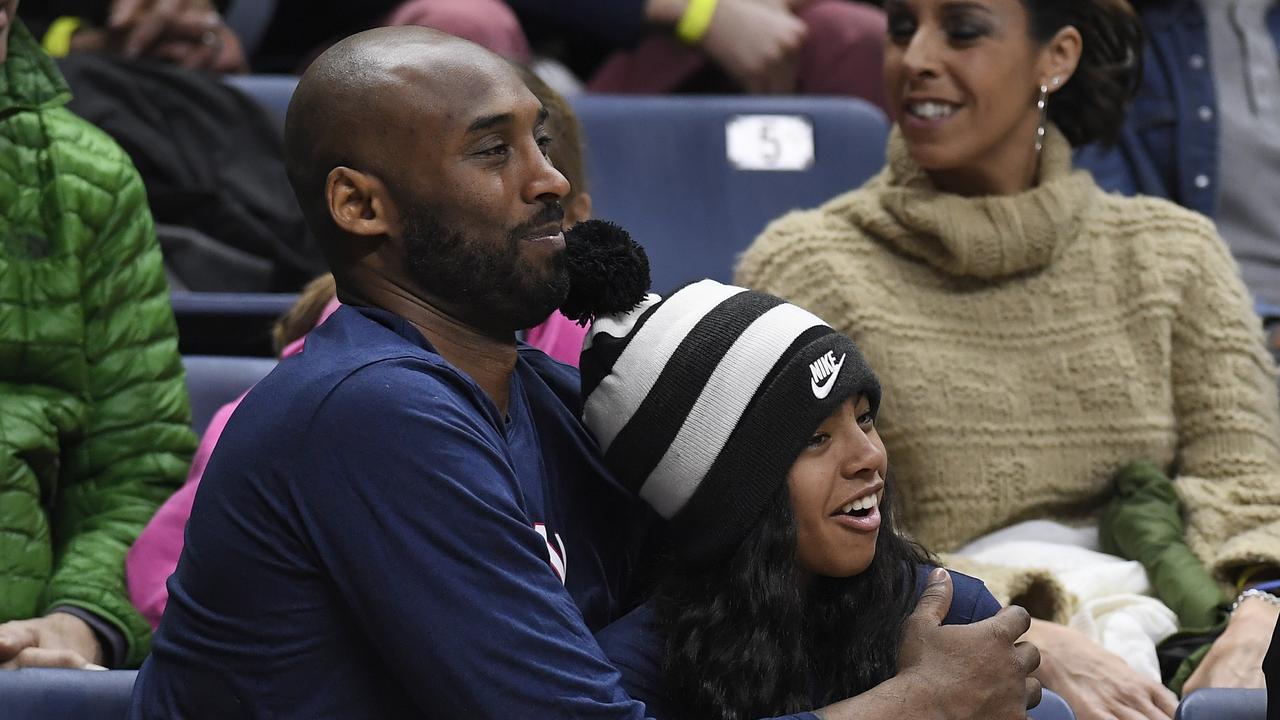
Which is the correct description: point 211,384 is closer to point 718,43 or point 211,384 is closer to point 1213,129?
point 718,43

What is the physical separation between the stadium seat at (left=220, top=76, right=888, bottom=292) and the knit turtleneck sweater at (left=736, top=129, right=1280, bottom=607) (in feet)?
2.35

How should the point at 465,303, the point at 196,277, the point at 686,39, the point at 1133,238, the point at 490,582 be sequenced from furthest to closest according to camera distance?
1. the point at 686,39
2. the point at 196,277
3. the point at 1133,238
4. the point at 465,303
5. the point at 490,582

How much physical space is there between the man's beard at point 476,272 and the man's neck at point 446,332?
0.01 metres

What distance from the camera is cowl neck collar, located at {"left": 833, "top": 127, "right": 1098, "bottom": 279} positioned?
248 cm

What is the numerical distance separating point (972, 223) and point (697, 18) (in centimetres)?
108

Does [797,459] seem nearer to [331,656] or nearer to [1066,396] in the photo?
[331,656]

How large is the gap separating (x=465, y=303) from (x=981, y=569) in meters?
0.95

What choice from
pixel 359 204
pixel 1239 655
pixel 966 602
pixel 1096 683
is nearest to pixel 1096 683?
pixel 1096 683

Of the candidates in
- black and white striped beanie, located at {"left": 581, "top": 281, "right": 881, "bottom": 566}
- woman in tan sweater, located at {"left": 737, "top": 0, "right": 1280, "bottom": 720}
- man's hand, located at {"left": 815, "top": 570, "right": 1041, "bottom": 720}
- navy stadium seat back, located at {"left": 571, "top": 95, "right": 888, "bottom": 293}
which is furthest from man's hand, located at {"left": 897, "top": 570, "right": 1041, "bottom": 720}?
navy stadium seat back, located at {"left": 571, "top": 95, "right": 888, "bottom": 293}

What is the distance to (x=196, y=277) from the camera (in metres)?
2.79

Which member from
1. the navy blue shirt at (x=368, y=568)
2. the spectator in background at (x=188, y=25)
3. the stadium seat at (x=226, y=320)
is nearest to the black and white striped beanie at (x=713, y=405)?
the navy blue shirt at (x=368, y=568)

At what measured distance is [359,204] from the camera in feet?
4.96

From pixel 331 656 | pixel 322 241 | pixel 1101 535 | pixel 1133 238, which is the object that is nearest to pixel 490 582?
pixel 331 656

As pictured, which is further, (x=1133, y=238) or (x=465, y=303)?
(x=1133, y=238)
